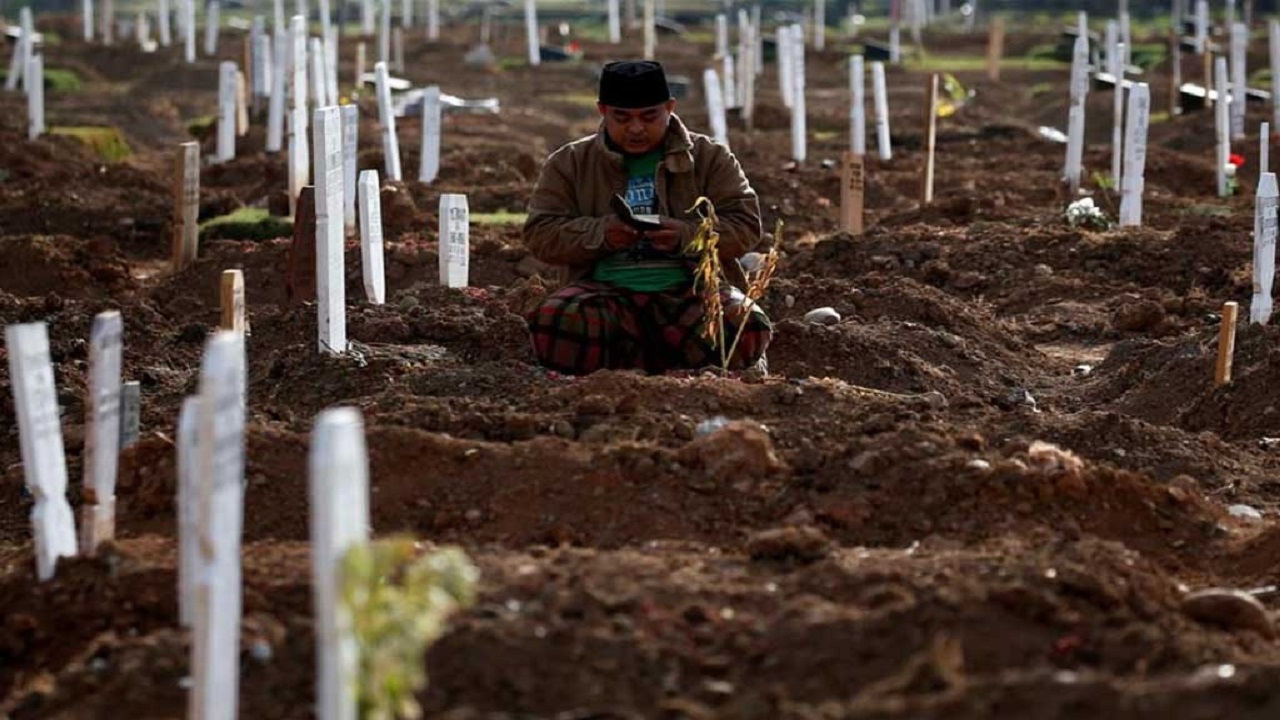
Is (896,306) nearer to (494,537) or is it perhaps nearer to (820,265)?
(820,265)

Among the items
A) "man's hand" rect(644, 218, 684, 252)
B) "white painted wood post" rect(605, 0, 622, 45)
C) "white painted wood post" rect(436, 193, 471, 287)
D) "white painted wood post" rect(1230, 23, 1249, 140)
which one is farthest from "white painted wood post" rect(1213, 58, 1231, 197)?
"white painted wood post" rect(605, 0, 622, 45)

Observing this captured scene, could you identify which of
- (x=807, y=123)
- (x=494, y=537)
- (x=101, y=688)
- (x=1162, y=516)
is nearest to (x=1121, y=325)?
(x=1162, y=516)

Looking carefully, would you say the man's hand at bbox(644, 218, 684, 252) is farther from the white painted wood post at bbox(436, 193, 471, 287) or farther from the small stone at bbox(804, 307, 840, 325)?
the white painted wood post at bbox(436, 193, 471, 287)

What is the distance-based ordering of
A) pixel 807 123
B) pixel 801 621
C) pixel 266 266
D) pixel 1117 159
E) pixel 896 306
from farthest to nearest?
pixel 807 123, pixel 1117 159, pixel 266 266, pixel 896 306, pixel 801 621

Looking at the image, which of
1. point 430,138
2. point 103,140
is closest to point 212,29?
point 103,140

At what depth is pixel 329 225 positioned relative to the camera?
8781 mm

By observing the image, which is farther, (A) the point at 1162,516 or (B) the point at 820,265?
(B) the point at 820,265

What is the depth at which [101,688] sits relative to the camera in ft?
16.7

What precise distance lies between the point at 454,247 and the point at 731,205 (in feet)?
10.2

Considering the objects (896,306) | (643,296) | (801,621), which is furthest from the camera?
(896,306)

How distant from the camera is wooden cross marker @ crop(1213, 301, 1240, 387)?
28.8ft

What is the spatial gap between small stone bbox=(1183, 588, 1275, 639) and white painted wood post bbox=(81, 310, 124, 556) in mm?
2484

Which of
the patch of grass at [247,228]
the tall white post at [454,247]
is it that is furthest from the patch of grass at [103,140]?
the tall white post at [454,247]

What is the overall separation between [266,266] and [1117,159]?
6.38 metres
